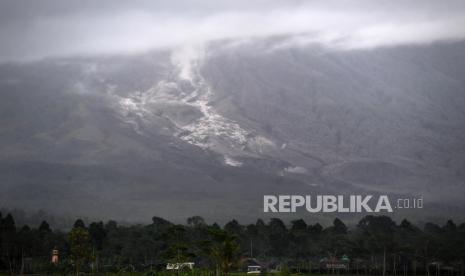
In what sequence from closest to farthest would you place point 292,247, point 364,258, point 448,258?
point 448,258 < point 364,258 < point 292,247

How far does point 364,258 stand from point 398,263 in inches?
249

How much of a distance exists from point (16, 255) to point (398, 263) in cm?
6215

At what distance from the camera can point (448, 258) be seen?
144m

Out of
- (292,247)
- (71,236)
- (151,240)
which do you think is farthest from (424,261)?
(71,236)

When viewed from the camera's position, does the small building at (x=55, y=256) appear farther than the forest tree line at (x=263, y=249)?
Yes

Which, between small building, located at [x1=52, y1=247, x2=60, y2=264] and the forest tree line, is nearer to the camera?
the forest tree line

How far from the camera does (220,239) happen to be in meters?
96.9

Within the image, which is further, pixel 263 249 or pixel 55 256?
pixel 263 249

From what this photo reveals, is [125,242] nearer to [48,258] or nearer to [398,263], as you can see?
[48,258]

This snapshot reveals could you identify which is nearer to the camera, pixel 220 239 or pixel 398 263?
pixel 220 239

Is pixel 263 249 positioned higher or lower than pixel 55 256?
higher

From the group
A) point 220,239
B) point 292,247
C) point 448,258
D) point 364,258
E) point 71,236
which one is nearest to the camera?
point 220,239

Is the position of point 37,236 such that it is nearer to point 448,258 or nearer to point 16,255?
point 16,255

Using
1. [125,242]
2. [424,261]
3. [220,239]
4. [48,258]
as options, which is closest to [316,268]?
[424,261]
